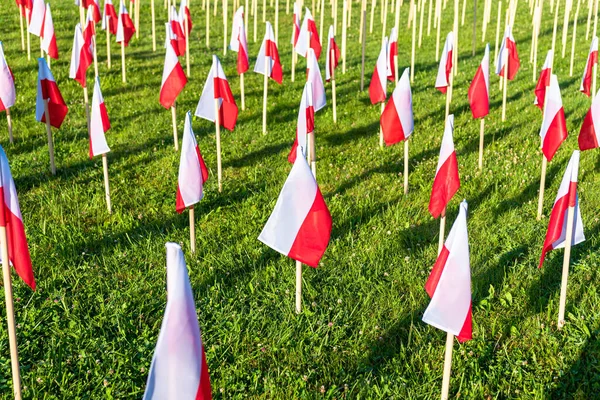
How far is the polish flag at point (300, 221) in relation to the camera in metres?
4.49

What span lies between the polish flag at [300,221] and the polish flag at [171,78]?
3.12 meters

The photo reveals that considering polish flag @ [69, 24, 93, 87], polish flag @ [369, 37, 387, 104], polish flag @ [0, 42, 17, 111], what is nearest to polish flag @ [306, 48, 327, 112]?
polish flag @ [369, 37, 387, 104]

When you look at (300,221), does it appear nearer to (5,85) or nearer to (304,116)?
(304,116)

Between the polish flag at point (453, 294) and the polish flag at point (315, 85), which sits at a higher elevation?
the polish flag at point (315, 85)

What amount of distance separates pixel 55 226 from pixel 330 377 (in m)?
3.30

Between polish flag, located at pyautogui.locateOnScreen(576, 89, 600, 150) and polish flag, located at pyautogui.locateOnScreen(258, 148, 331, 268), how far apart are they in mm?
3516

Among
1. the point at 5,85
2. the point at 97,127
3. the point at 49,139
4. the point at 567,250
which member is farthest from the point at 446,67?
the point at 5,85

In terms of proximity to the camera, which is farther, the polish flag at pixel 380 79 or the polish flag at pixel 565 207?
the polish flag at pixel 380 79

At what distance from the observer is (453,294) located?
3.64 m

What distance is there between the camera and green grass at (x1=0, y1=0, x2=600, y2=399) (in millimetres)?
4309

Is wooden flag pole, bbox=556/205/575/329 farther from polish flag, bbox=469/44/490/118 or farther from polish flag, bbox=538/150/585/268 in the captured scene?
polish flag, bbox=469/44/490/118

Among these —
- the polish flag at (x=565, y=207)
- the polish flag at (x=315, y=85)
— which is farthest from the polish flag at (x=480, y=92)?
the polish flag at (x=565, y=207)

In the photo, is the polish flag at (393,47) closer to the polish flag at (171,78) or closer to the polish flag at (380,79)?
the polish flag at (380,79)

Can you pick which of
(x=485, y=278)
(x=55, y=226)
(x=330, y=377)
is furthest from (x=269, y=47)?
(x=330, y=377)
